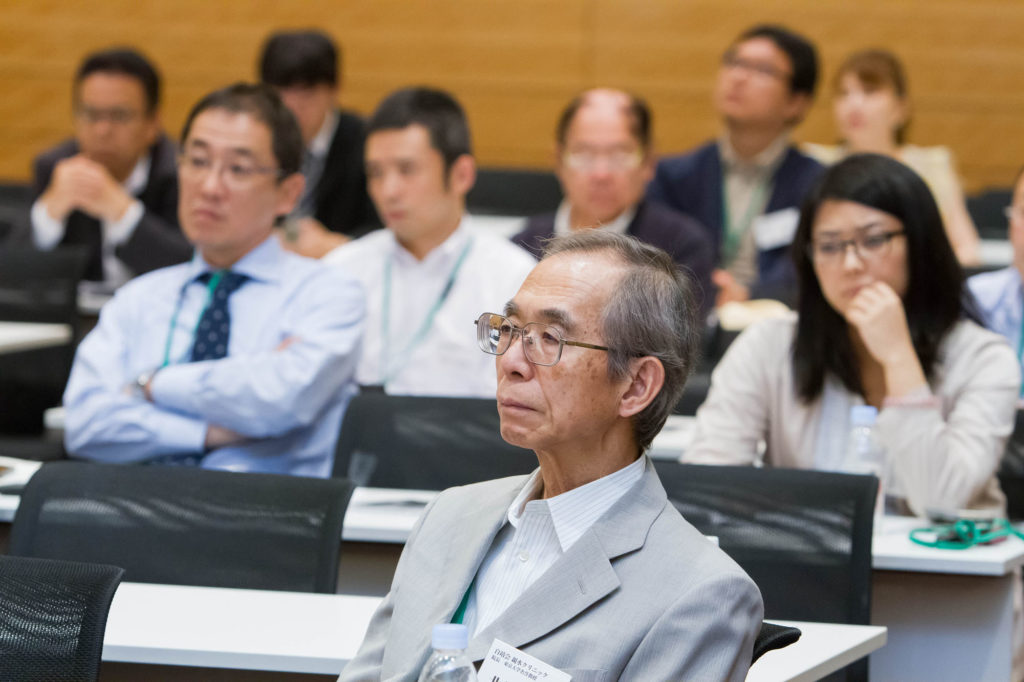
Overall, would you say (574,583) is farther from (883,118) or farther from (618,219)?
(883,118)

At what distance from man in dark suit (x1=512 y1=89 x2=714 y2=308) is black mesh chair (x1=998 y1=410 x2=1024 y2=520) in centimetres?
177

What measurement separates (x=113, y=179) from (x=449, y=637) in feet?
14.2

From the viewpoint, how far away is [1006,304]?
363cm

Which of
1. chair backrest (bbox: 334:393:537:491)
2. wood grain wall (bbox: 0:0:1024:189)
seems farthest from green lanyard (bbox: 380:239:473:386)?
wood grain wall (bbox: 0:0:1024:189)

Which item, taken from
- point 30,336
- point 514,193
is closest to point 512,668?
point 30,336

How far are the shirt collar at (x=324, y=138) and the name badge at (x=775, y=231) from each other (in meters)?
1.96

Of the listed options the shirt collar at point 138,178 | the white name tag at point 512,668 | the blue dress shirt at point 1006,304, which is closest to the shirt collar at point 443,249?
the blue dress shirt at point 1006,304

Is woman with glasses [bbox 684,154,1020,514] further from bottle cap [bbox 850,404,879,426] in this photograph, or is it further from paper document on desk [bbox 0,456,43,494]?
paper document on desk [bbox 0,456,43,494]

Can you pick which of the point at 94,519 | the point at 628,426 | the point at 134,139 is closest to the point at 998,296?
the point at 628,426

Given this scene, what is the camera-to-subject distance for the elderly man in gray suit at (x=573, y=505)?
1.57 m

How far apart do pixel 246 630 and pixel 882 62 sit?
4.43 meters

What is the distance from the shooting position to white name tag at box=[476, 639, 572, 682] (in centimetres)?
152

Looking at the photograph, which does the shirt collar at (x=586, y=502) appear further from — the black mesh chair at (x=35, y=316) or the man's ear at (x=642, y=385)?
the black mesh chair at (x=35, y=316)

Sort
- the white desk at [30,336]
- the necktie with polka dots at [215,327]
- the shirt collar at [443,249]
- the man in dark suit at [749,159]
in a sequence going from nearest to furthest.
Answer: the necktie with polka dots at [215,327] < the shirt collar at [443,249] < the white desk at [30,336] < the man in dark suit at [749,159]
